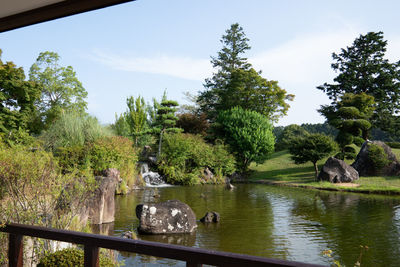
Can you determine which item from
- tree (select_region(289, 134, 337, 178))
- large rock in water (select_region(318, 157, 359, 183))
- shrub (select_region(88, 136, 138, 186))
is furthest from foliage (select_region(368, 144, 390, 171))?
shrub (select_region(88, 136, 138, 186))

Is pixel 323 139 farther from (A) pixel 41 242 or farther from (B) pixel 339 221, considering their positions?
(A) pixel 41 242

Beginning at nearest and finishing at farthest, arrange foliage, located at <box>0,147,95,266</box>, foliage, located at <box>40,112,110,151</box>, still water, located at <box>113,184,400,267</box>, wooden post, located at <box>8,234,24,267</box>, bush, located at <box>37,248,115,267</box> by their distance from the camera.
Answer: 1. wooden post, located at <box>8,234,24,267</box>
2. bush, located at <box>37,248,115,267</box>
3. foliage, located at <box>0,147,95,266</box>
4. still water, located at <box>113,184,400,267</box>
5. foliage, located at <box>40,112,110,151</box>

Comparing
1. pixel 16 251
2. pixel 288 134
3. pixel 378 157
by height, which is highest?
pixel 288 134

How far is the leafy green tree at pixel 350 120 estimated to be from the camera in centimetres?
1864

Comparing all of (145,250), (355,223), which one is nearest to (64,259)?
(145,250)

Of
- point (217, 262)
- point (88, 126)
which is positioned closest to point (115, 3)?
point (217, 262)

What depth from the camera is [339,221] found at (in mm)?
8148

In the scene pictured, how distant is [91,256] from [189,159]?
1601cm

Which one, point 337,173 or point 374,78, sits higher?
point 374,78

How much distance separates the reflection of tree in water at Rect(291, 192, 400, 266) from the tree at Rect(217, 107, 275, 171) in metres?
7.20

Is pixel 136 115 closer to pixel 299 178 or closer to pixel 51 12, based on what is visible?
pixel 299 178

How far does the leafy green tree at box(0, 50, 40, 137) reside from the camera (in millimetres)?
17500

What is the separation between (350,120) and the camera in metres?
18.6

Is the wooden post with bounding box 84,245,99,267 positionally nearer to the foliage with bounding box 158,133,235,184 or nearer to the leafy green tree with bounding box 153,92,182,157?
the foliage with bounding box 158,133,235,184
